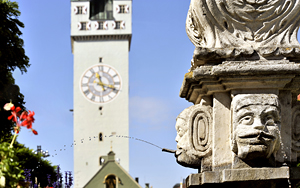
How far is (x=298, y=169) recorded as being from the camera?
3.57 m

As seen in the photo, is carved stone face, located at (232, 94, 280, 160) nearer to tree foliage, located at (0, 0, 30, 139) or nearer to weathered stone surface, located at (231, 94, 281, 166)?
weathered stone surface, located at (231, 94, 281, 166)

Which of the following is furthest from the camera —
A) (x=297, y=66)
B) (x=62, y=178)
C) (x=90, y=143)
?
(x=90, y=143)

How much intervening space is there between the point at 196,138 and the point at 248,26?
733mm

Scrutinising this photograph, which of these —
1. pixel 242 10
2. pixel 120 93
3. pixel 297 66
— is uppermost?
pixel 120 93

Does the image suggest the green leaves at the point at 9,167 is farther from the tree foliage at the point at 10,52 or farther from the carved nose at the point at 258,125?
the tree foliage at the point at 10,52

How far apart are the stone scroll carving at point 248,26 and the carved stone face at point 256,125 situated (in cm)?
29

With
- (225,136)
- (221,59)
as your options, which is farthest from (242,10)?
(225,136)

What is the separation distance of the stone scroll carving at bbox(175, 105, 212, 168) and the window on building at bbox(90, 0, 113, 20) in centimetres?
6081

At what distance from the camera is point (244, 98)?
3.60m

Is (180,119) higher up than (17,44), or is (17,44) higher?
(17,44)

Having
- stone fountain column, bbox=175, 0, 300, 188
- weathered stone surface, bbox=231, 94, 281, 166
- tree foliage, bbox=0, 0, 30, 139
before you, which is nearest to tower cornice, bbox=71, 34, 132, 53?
tree foliage, bbox=0, 0, 30, 139

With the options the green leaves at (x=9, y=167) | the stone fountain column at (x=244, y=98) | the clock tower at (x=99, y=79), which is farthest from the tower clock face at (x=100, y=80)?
the green leaves at (x=9, y=167)

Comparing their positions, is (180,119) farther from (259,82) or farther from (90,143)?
(90,143)

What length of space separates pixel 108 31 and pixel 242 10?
6022 centimetres
